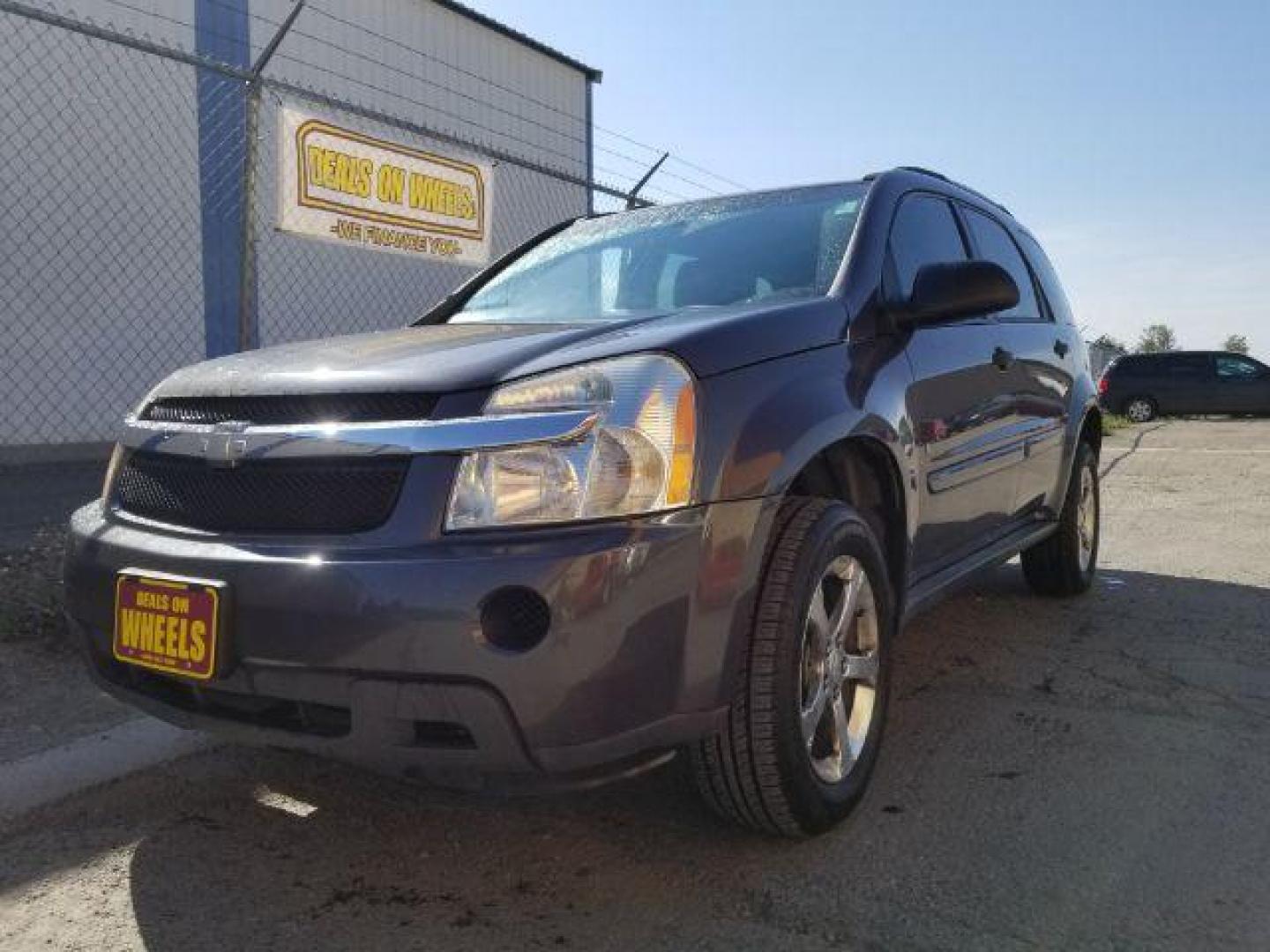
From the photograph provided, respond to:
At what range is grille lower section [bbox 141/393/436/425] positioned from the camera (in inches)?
88.3

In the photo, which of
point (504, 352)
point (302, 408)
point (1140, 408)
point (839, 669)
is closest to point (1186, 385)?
point (1140, 408)

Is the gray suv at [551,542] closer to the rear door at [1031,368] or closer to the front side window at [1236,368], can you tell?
the rear door at [1031,368]

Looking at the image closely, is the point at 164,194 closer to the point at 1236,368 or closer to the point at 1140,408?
the point at 1140,408

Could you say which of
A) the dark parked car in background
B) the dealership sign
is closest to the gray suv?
the dealership sign

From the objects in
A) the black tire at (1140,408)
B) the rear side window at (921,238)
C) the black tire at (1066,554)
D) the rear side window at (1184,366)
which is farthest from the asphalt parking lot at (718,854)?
the rear side window at (1184,366)

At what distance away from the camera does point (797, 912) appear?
7.47ft

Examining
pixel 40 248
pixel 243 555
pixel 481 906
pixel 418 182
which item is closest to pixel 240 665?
pixel 243 555

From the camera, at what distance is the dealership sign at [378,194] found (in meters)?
6.06

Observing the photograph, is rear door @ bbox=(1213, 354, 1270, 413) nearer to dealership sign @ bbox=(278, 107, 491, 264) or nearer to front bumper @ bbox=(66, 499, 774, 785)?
dealership sign @ bbox=(278, 107, 491, 264)

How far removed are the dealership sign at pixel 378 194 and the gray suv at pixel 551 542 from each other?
340cm

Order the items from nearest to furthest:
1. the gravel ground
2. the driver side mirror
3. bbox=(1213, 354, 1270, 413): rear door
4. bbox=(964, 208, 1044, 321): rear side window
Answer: the driver side mirror
the gravel ground
bbox=(964, 208, 1044, 321): rear side window
bbox=(1213, 354, 1270, 413): rear door

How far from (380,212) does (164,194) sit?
4427 millimetres

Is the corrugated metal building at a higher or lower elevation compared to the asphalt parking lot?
higher

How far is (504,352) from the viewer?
2.41 metres
